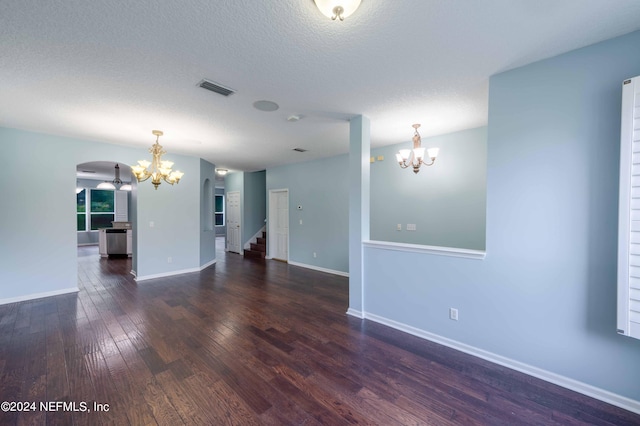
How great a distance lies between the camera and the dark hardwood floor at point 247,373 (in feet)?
5.77

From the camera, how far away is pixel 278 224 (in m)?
7.46

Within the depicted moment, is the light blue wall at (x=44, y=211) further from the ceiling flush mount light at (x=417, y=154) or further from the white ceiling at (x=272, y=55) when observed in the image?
the ceiling flush mount light at (x=417, y=154)

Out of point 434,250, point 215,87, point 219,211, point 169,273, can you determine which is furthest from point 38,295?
point 219,211

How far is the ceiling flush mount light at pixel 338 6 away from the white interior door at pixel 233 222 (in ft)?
25.0

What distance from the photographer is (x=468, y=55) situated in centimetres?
210

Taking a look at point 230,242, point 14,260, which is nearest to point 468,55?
point 14,260

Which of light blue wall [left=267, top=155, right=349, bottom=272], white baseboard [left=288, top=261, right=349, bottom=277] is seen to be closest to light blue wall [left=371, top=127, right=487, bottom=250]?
light blue wall [left=267, top=155, right=349, bottom=272]

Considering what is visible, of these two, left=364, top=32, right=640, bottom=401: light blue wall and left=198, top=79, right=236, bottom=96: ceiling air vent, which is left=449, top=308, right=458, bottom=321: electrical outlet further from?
left=198, top=79, right=236, bottom=96: ceiling air vent

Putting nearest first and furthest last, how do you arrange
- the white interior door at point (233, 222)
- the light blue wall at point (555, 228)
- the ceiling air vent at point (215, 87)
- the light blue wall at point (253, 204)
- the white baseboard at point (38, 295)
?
1. the light blue wall at point (555, 228)
2. the ceiling air vent at point (215, 87)
3. the white baseboard at point (38, 295)
4. the light blue wall at point (253, 204)
5. the white interior door at point (233, 222)

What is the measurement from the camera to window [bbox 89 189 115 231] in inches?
406

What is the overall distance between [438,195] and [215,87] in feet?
12.3

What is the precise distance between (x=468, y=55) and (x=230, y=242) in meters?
8.64

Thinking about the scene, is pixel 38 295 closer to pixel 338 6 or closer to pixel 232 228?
pixel 232 228

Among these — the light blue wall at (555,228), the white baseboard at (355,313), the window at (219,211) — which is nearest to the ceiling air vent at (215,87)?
the light blue wall at (555,228)
